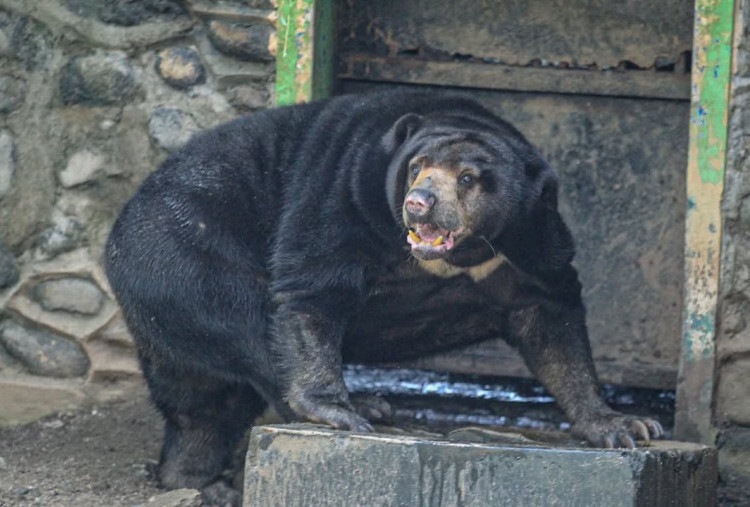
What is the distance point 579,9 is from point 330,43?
1.03m

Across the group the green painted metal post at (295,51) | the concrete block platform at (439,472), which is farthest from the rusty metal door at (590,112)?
the concrete block platform at (439,472)

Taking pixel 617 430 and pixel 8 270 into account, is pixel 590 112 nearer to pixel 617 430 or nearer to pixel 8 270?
pixel 617 430

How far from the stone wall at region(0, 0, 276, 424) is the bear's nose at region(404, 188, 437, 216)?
1.55 m

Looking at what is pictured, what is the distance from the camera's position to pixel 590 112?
5.81 m

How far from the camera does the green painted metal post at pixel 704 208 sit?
200 inches

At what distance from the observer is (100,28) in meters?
5.51

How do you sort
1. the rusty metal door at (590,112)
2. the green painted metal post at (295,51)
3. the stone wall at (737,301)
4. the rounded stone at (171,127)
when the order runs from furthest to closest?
the rusty metal door at (590,112), the rounded stone at (171,127), the green painted metal post at (295,51), the stone wall at (737,301)

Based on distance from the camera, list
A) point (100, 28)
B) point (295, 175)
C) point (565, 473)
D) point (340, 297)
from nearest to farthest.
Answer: point (565, 473)
point (340, 297)
point (295, 175)
point (100, 28)

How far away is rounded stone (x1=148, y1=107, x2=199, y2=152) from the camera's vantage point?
17.9 feet

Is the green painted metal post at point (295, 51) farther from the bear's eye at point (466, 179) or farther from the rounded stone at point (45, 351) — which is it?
the rounded stone at point (45, 351)

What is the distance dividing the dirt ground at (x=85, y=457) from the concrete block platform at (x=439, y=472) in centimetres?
91

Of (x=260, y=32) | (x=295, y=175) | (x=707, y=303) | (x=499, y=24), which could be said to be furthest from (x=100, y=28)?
(x=707, y=303)

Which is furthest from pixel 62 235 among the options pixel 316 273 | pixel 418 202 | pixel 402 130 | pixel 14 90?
pixel 418 202

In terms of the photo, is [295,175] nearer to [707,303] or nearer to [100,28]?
[100,28]
